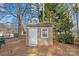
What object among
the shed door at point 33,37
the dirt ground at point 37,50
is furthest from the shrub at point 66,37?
the shed door at point 33,37

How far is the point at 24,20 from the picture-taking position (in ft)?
4.00

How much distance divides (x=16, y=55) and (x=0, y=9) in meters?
0.39

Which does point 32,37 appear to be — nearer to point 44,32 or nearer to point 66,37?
point 44,32

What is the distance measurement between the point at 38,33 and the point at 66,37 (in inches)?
8.9

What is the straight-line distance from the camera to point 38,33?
121 cm

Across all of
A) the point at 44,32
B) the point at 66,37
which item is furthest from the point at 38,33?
the point at 66,37

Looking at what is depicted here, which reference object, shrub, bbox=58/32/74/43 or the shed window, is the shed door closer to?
the shed window

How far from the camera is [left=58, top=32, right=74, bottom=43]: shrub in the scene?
3.95 ft

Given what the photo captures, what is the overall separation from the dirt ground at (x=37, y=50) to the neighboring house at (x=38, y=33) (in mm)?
40

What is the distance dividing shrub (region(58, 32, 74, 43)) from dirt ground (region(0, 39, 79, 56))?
0.11 feet

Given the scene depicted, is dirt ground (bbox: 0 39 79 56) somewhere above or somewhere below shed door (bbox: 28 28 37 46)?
below

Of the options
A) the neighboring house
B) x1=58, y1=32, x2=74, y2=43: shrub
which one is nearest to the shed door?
the neighboring house

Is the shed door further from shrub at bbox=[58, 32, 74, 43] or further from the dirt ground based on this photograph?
shrub at bbox=[58, 32, 74, 43]

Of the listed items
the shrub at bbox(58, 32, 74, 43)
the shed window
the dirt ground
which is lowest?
the dirt ground
